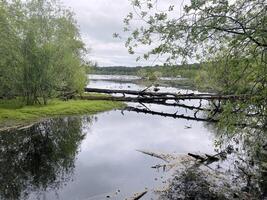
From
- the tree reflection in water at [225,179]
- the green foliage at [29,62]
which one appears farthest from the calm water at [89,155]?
the green foliage at [29,62]

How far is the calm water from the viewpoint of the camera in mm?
19328

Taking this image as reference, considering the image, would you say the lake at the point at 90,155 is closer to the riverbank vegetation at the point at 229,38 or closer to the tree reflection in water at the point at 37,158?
the tree reflection in water at the point at 37,158

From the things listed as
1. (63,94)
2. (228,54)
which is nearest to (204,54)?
(228,54)

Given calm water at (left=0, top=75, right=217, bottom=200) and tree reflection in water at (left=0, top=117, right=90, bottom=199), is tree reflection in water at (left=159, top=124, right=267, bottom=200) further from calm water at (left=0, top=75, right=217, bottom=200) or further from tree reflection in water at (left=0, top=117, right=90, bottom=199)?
tree reflection in water at (left=0, top=117, right=90, bottom=199)

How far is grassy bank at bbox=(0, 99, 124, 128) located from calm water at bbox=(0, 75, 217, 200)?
2247 millimetres

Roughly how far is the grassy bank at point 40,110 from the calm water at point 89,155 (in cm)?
225

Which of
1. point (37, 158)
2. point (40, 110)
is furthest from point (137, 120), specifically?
point (37, 158)

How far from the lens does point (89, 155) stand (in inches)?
1069

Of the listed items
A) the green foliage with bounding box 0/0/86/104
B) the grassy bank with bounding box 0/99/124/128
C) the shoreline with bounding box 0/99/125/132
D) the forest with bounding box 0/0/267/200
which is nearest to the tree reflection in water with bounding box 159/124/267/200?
the forest with bounding box 0/0/267/200

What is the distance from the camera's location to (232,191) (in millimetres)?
18609

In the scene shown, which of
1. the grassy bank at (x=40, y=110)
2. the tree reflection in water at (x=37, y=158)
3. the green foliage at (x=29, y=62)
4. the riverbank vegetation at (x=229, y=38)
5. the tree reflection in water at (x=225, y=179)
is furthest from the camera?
the green foliage at (x=29, y=62)

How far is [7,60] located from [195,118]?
85.0ft

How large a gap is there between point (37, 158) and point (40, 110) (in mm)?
19936

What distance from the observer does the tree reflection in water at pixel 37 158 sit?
19609 millimetres
